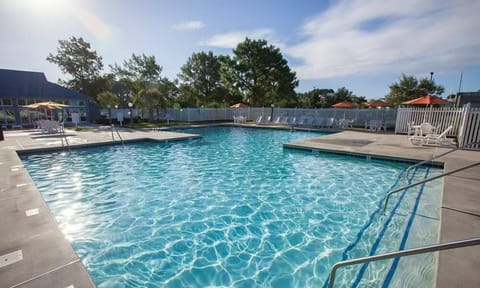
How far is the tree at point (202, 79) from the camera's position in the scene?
113ft

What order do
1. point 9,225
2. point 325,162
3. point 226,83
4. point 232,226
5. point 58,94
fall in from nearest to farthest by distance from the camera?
point 9,225
point 232,226
point 325,162
point 58,94
point 226,83

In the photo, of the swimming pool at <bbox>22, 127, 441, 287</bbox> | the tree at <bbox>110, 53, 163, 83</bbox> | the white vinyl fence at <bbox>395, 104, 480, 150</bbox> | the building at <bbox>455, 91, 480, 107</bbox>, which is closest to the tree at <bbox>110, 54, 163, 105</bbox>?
the tree at <bbox>110, 53, 163, 83</bbox>

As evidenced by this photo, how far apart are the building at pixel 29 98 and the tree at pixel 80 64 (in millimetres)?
8744

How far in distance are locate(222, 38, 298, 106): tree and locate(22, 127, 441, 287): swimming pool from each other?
18508 millimetres

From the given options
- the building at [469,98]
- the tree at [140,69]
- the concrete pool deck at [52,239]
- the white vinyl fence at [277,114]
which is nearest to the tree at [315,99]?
the white vinyl fence at [277,114]

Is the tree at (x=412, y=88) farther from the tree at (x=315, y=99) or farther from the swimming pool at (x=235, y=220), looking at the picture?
the swimming pool at (x=235, y=220)

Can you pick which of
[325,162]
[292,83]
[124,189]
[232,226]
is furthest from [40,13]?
[292,83]

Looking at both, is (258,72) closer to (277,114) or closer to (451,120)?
(277,114)

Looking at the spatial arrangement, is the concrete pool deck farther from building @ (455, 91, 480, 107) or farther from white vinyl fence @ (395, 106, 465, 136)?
building @ (455, 91, 480, 107)

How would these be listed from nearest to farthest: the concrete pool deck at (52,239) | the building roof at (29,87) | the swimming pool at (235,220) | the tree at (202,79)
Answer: the concrete pool deck at (52,239) → the swimming pool at (235,220) → the building roof at (29,87) → the tree at (202,79)

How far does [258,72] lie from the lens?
24.0 m

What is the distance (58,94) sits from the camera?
20578 mm

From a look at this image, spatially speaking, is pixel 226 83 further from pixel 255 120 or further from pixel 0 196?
pixel 0 196

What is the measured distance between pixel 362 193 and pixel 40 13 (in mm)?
12018
